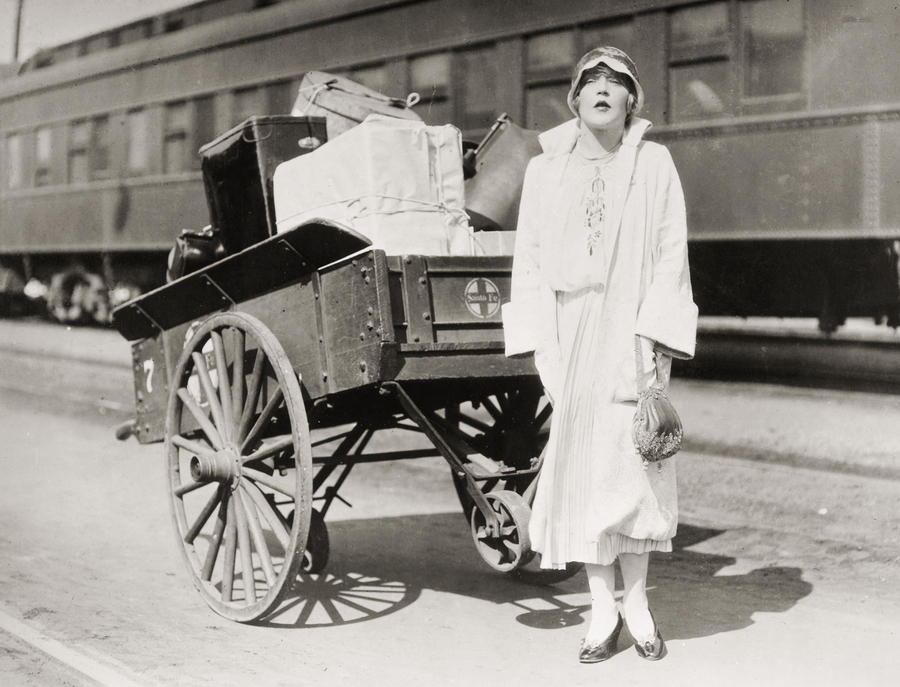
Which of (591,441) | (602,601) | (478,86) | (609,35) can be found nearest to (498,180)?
(591,441)

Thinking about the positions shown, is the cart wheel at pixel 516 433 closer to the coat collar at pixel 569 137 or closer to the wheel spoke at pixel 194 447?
the wheel spoke at pixel 194 447

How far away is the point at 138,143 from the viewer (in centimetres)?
1584

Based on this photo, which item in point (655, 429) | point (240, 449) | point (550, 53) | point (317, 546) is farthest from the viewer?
point (550, 53)

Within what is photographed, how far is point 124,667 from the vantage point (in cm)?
375

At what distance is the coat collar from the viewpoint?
12.3ft

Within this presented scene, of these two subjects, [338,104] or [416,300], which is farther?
[338,104]

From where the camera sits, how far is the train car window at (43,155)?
714 inches

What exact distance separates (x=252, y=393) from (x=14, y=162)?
1645 centimetres

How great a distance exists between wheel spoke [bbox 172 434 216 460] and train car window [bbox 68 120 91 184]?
516 inches

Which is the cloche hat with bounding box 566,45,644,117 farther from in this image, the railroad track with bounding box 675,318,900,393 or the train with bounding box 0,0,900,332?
the railroad track with bounding box 675,318,900,393

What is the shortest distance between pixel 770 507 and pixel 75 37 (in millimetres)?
15609

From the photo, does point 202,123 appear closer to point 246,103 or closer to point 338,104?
point 246,103

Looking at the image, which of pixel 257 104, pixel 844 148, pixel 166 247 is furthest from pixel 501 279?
pixel 166 247

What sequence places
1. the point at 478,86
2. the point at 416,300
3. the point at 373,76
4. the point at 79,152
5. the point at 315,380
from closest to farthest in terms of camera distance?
the point at 416,300 < the point at 315,380 < the point at 478,86 < the point at 373,76 < the point at 79,152
